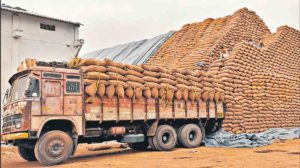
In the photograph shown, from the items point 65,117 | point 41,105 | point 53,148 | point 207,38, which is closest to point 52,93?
point 41,105

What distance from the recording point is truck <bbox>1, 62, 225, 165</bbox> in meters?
9.04

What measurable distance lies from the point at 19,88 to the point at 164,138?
5.26 metres

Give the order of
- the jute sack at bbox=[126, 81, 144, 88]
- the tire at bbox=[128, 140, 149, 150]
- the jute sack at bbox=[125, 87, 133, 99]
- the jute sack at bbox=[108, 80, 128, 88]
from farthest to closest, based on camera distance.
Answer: the tire at bbox=[128, 140, 149, 150]
the jute sack at bbox=[126, 81, 144, 88]
the jute sack at bbox=[125, 87, 133, 99]
the jute sack at bbox=[108, 80, 128, 88]

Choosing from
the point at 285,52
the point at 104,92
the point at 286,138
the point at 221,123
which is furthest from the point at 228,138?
the point at 285,52

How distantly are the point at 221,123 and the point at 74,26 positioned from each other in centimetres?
1321

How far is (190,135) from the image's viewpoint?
13.2 meters

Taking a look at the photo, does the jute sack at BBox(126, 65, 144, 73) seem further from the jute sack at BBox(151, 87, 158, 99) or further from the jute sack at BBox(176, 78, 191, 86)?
the jute sack at BBox(176, 78, 191, 86)

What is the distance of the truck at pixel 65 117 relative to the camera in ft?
29.7

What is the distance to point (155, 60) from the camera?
21.0 m

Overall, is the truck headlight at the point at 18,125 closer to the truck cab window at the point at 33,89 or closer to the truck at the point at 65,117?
the truck at the point at 65,117

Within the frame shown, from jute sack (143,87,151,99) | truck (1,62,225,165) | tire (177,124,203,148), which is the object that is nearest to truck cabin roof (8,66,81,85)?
truck (1,62,225,165)

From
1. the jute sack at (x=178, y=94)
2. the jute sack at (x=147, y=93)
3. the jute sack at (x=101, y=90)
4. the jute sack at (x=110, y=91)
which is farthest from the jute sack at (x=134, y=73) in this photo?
the jute sack at (x=178, y=94)

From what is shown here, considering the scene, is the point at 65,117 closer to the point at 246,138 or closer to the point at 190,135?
the point at 190,135

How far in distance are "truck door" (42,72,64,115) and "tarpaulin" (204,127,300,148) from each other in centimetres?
641
